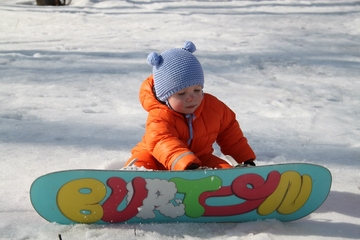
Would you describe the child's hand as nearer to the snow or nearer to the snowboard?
the snowboard

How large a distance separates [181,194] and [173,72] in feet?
2.00

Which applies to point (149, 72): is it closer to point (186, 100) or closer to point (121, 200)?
point (186, 100)

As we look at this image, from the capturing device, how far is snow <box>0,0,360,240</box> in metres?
1.98

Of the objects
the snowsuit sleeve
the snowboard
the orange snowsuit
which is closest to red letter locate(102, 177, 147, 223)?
the snowboard

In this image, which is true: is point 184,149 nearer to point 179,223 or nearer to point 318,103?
point 179,223

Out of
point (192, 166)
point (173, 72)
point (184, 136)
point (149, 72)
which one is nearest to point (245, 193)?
point (192, 166)

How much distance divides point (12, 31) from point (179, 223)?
209 inches

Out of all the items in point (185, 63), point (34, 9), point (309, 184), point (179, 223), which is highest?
point (185, 63)

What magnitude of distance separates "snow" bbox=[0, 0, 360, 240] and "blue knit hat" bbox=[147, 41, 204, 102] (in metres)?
0.56

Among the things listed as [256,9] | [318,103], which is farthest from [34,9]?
[318,103]

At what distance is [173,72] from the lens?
7.10ft

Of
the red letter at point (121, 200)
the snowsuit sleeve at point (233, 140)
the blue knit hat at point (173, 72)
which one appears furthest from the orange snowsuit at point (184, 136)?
the red letter at point (121, 200)

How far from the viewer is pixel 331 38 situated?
237 inches

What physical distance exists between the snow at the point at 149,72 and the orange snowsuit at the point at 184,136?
292 millimetres
